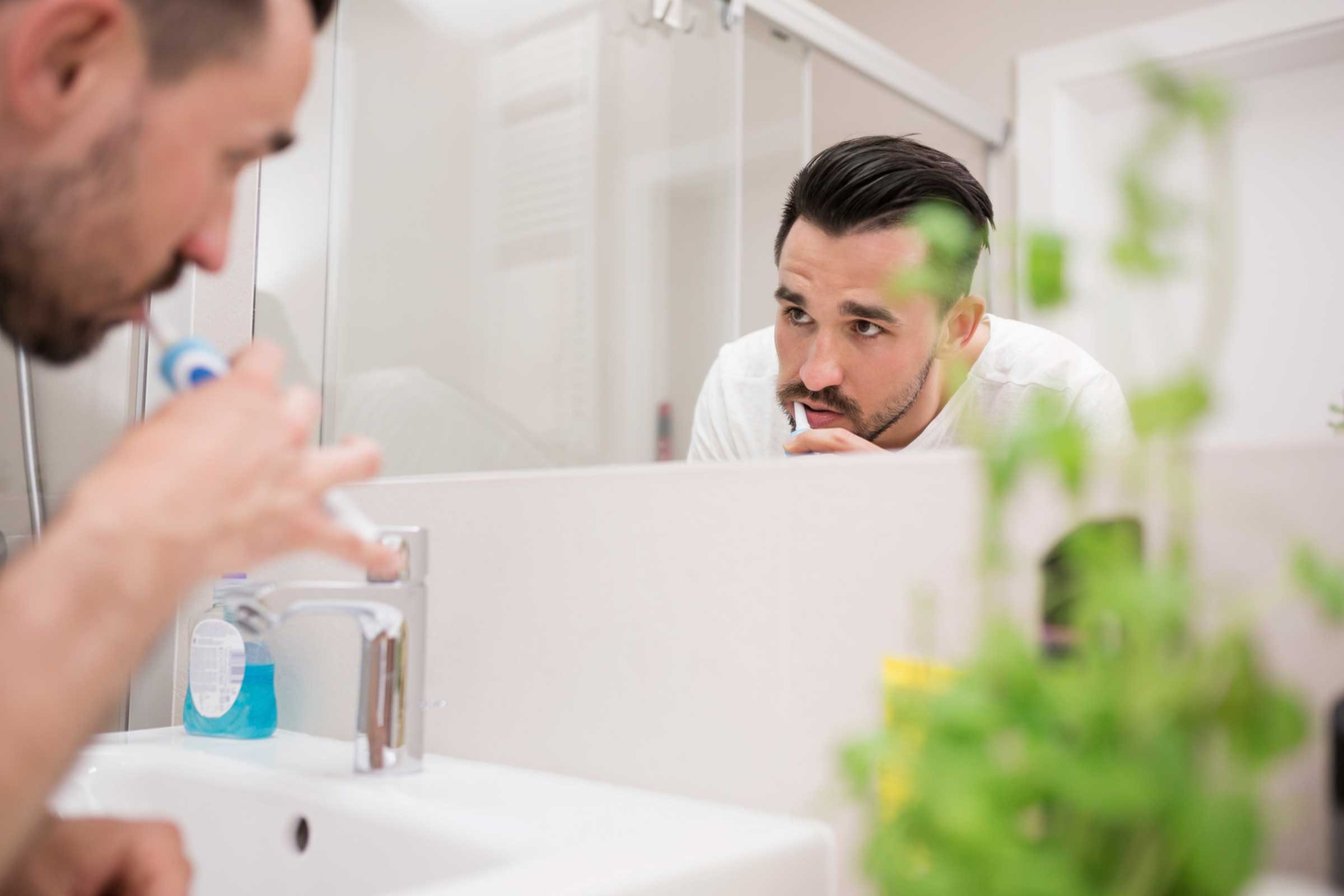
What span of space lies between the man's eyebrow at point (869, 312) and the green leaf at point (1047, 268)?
63 cm

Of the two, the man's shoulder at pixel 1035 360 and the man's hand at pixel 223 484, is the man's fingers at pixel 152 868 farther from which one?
the man's shoulder at pixel 1035 360

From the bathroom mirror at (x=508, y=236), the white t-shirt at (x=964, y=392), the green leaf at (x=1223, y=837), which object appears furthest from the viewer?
the bathroom mirror at (x=508, y=236)

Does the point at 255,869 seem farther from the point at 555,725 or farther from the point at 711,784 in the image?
the point at 711,784

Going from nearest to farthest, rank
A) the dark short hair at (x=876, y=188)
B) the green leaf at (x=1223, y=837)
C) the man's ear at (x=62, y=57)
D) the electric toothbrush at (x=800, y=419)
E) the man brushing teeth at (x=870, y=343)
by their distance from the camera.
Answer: the green leaf at (x=1223, y=837), the man's ear at (x=62, y=57), the man brushing teeth at (x=870, y=343), the electric toothbrush at (x=800, y=419), the dark short hair at (x=876, y=188)

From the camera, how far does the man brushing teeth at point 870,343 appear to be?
2.42ft

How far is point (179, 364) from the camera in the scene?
51cm

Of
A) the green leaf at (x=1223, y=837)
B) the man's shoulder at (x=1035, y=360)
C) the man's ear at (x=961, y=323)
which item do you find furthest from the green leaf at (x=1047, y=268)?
the man's ear at (x=961, y=323)

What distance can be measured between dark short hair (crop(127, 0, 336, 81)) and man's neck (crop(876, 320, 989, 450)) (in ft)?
1.45

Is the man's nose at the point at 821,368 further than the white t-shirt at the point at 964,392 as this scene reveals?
Yes

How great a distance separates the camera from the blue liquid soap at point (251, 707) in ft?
2.93

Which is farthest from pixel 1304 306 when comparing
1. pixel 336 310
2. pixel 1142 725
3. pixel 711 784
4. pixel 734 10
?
pixel 336 310

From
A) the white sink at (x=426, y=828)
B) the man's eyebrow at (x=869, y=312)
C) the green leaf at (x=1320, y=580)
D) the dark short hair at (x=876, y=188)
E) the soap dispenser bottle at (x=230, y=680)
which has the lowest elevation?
the white sink at (x=426, y=828)

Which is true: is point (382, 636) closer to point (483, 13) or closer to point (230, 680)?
point (230, 680)

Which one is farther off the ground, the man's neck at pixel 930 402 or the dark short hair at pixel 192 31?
the dark short hair at pixel 192 31
